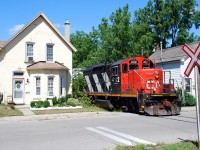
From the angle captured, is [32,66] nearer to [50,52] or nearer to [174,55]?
[50,52]

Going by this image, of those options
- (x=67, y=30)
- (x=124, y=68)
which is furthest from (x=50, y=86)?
(x=124, y=68)

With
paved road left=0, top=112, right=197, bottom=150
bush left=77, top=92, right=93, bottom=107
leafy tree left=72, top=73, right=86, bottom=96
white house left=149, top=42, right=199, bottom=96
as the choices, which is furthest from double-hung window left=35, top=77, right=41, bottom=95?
paved road left=0, top=112, right=197, bottom=150

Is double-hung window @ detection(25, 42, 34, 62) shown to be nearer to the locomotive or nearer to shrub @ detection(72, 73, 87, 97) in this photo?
shrub @ detection(72, 73, 87, 97)

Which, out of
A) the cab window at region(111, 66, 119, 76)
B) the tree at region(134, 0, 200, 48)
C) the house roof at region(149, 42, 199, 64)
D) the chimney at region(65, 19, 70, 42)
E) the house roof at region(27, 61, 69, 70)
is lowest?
the cab window at region(111, 66, 119, 76)

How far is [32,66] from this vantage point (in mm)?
30016

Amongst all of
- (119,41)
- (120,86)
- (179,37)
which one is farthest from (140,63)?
(179,37)

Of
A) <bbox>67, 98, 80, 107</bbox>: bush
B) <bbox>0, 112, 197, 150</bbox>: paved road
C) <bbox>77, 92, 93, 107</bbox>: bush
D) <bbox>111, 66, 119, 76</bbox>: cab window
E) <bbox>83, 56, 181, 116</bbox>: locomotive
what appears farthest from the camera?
<bbox>77, 92, 93, 107</bbox>: bush

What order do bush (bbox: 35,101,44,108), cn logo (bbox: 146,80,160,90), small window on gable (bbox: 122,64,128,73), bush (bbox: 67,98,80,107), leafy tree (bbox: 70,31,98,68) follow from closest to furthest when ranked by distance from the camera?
1. cn logo (bbox: 146,80,160,90)
2. small window on gable (bbox: 122,64,128,73)
3. bush (bbox: 35,101,44,108)
4. bush (bbox: 67,98,80,107)
5. leafy tree (bbox: 70,31,98,68)

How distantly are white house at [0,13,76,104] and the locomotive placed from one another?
5.67 meters

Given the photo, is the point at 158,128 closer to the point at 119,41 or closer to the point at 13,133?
the point at 13,133

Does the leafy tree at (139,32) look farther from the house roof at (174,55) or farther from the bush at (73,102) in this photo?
the bush at (73,102)

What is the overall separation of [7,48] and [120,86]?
12808 millimetres

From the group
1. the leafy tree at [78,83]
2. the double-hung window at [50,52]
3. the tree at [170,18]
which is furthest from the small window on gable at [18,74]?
the tree at [170,18]

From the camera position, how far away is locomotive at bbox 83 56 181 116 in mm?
20542
